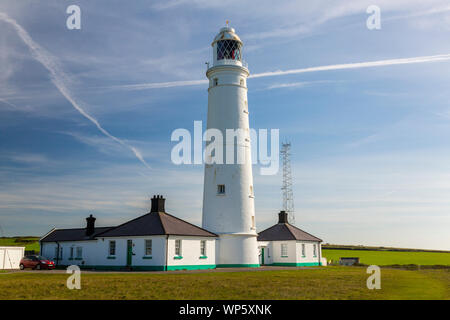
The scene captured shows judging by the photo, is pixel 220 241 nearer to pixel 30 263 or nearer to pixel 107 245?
pixel 107 245

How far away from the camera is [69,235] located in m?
40.6

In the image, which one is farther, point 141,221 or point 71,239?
point 71,239

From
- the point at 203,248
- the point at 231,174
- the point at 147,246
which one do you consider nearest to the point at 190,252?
the point at 203,248

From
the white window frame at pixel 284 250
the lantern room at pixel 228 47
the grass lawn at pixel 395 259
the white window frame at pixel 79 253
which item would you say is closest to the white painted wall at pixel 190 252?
the white window frame at pixel 79 253

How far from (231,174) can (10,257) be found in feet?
68.2

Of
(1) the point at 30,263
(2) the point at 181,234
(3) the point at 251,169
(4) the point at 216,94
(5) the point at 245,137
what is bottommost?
(1) the point at 30,263

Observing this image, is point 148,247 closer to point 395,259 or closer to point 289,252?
point 289,252

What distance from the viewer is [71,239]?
39188 mm

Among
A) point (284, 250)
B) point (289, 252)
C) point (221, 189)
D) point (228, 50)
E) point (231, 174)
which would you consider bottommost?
point (289, 252)

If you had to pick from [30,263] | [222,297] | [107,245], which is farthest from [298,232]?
[222,297]

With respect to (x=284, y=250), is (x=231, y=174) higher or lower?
higher

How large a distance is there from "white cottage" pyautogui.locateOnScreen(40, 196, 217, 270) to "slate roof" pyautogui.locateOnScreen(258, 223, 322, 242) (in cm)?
1094
